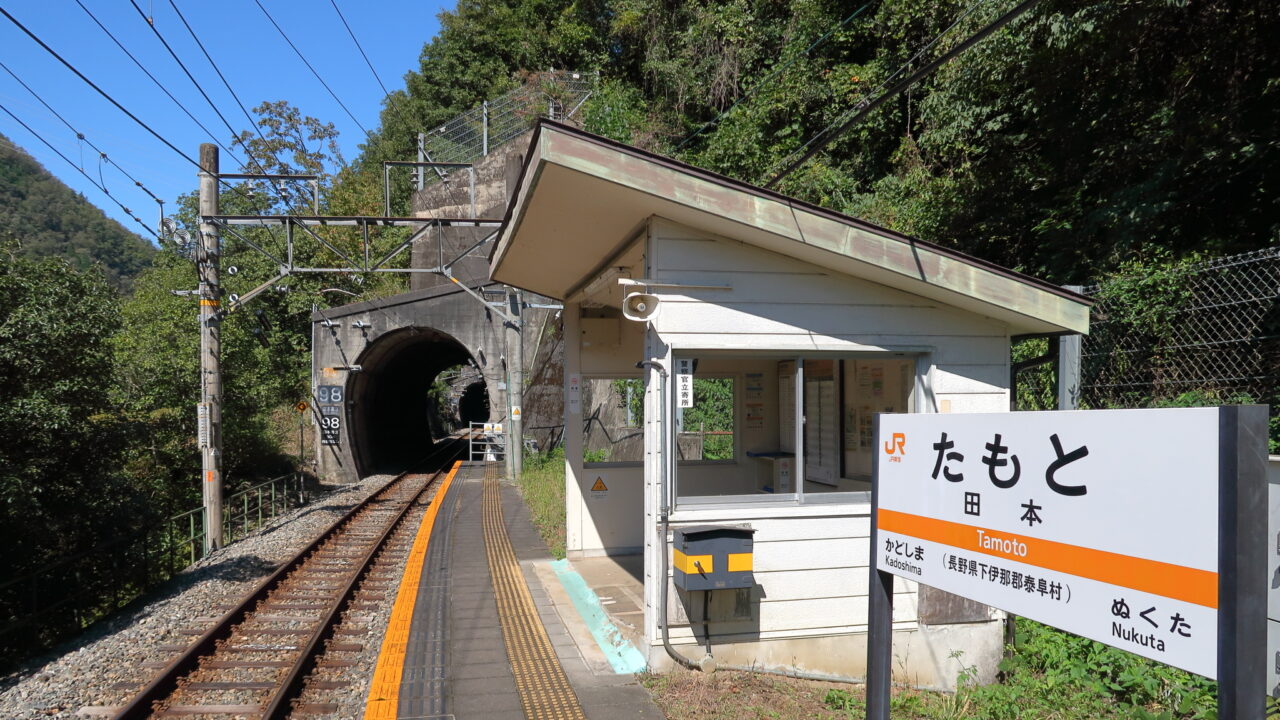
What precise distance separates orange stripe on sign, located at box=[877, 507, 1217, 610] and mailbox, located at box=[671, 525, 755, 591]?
7.90 ft

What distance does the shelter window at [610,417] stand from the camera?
20266 millimetres

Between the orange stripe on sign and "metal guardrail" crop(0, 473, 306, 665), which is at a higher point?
the orange stripe on sign

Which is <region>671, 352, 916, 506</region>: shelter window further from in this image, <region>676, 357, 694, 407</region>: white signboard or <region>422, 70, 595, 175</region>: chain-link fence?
<region>422, 70, 595, 175</region>: chain-link fence

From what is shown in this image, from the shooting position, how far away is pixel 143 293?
36000 millimetres

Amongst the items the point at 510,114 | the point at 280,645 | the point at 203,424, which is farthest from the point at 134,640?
the point at 510,114

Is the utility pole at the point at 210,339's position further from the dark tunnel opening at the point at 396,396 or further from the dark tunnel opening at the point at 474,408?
the dark tunnel opening at the point at 474,408

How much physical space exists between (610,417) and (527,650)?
52.2ft

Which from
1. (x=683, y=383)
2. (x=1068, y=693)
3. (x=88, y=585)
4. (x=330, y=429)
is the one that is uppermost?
(x=683, y=383)

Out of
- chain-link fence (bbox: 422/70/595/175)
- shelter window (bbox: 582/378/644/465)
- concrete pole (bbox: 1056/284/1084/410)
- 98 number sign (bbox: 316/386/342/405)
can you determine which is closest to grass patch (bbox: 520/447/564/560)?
shelter window (bbox: 582/378/644/465)

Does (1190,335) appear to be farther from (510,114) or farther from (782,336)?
(510,114)

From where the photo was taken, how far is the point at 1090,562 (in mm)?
2477

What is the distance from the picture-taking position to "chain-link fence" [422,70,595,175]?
3028 cm

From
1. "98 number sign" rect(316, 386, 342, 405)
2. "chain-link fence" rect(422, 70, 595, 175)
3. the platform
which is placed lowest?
the platform

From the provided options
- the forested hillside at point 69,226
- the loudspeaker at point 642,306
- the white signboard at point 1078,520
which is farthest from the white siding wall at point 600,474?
the forested hillside at point 69,226
